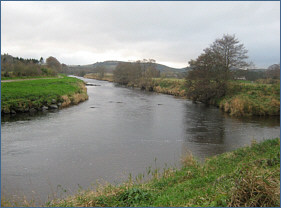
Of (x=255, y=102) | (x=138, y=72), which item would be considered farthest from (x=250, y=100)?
(x=138, y=72)

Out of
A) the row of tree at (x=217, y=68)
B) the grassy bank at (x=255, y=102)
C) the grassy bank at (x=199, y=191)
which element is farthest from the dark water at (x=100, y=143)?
the row of tree at (x=217, y=68)

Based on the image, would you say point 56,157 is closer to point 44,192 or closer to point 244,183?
point 44,192

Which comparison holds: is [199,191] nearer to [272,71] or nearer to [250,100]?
[250,100]

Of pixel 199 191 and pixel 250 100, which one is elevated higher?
pixel 250 100

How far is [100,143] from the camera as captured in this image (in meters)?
12.0

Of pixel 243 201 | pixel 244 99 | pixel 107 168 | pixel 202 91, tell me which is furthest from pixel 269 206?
pixel 202 91

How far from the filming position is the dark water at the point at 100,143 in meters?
8.09

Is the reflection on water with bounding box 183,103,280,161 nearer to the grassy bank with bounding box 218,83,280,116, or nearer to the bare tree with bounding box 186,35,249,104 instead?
the grassy bank with bounding box 218,83,280,116

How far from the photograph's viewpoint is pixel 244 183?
424 cm

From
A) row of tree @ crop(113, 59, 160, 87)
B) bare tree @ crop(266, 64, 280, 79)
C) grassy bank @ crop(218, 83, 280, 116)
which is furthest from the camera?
row of tree @ crop(113, 59, 160, 87)

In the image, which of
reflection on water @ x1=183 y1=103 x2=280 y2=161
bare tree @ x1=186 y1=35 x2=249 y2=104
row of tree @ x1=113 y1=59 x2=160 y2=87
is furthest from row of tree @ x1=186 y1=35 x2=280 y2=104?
row of tree @ x1=113 y1=59 x2=160 y2=87

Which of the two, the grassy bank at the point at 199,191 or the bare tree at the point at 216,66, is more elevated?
the bare tree at the point at 216,66

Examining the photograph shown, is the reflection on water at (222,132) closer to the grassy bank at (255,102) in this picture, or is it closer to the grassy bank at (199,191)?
the grassy bank at (255,102)

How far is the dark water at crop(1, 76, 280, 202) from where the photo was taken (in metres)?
8.09
